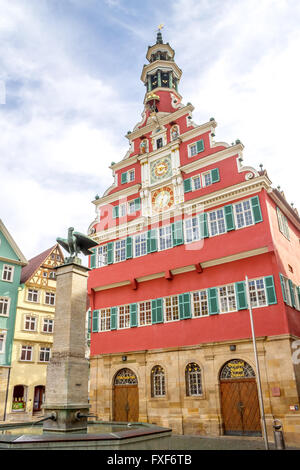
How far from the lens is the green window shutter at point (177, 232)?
2175cm

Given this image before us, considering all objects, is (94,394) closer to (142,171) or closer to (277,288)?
(277,288)

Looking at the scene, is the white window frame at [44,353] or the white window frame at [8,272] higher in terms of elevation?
the white window frame at [8,272]

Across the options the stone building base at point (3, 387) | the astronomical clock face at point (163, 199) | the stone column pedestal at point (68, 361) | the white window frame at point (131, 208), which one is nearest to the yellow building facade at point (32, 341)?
the stone building base at point (3, 387)

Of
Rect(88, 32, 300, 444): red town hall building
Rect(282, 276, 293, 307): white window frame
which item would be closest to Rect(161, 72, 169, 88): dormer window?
Rect(88, 32, 300, 444): red town hall building

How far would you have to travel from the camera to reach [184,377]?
19.7 meters

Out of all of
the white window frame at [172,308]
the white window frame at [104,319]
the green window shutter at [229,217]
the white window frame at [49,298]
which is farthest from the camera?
the white window frame at [49,298]

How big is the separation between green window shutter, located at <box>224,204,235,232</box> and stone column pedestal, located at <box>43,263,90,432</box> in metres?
8.97

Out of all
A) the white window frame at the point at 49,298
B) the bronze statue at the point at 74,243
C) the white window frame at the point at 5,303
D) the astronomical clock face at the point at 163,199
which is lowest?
the bronze statue at the point at 74,243

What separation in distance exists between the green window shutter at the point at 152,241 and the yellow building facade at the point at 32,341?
14529mm

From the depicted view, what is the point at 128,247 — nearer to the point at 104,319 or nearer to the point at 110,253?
the point at 110,253

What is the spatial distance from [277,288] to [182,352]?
581cm

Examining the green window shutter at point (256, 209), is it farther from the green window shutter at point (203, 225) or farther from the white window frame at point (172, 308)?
the white window frame at point (172, 308)

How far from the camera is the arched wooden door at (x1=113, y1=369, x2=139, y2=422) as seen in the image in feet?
69.0
